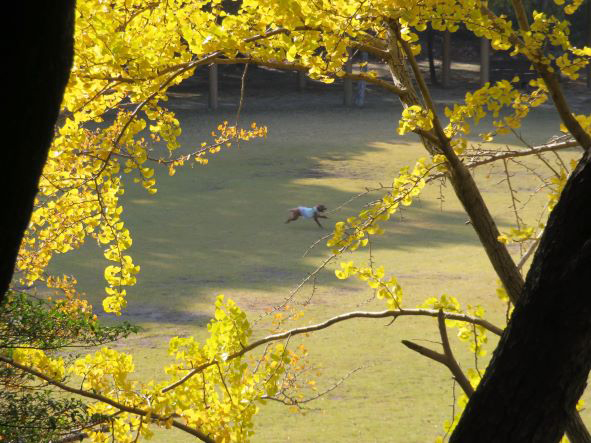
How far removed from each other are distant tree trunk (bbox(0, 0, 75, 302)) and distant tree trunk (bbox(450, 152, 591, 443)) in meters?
0.76

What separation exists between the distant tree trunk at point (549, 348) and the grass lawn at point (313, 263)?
5.47ft

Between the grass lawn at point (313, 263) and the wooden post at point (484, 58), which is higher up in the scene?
the wooden post at point (484, 58)

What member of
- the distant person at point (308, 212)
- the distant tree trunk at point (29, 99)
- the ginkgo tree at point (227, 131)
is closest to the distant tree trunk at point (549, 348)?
the ginkgo tree at point (227, 131)

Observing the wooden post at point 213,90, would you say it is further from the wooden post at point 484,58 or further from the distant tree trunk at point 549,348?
the distant tree trunk at point 549,348

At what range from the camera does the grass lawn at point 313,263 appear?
5371 mm

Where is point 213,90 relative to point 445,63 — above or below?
below

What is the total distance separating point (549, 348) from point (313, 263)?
6.83m

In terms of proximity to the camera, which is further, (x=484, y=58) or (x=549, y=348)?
(x=484, y=58)

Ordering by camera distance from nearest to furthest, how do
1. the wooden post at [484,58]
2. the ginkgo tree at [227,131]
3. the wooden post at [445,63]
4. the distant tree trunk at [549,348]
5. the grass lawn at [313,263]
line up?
the distant tree trunk at [549,348]
the ginkgo tree at [227,131]
the grass lawn at [313,263]
the wooden post at [484,58]
the wooden post at [445,63]

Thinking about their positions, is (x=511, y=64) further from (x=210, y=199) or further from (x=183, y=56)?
(x=183, y=56)

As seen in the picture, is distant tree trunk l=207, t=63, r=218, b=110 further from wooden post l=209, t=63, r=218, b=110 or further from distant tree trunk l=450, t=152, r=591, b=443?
distant tree trunk l=450, t=152, r=591, b=443

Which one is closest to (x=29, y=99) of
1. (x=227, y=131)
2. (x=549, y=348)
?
(x=549, y=348)

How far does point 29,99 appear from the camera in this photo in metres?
0.88

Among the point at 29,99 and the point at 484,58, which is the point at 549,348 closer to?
the point at 29,99
